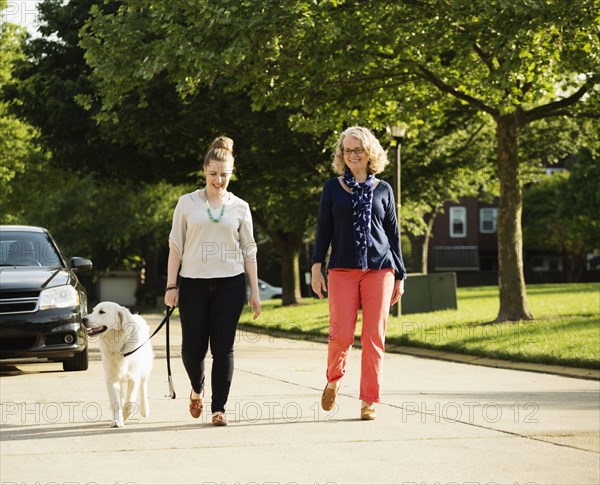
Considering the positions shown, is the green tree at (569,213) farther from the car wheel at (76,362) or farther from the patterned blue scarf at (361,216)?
the patterned blue scarf at (361,216)

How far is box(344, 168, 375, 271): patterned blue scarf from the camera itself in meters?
8.05

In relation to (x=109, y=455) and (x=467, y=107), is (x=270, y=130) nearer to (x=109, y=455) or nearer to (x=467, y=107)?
(x=467, y=107)

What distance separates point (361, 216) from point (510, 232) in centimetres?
1223

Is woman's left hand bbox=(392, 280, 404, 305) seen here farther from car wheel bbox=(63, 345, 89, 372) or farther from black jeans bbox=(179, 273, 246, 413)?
car wheel bbox=(63, 345, 89, 372)

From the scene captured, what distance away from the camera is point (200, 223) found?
790 cm

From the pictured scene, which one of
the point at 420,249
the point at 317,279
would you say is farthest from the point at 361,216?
the point at 420,249

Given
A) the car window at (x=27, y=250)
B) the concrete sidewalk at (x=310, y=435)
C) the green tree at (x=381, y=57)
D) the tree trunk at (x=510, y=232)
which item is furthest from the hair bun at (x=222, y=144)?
the tree trunk at (x=510, y=232)

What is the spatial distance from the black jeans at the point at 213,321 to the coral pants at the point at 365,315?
0.70 m

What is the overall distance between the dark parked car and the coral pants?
4.82 m

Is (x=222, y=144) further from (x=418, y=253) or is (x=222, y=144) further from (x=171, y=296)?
(x=418, y=253)

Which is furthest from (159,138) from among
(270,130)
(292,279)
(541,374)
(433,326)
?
(541,374)

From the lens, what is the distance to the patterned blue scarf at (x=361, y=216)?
8055 millimetres

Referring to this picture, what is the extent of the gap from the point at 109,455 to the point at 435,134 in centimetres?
2301

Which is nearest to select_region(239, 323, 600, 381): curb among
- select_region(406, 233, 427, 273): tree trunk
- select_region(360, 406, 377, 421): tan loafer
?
select_region(360, 406, 377, 421): tan loafer
